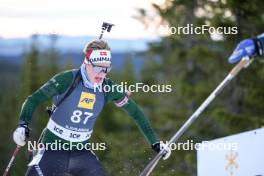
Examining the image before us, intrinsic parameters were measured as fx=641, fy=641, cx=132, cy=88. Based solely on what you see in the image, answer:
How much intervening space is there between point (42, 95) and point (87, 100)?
461 millimetres

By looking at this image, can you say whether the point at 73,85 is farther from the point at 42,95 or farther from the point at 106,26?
the point at 106,26

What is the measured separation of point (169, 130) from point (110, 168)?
11.9 meters

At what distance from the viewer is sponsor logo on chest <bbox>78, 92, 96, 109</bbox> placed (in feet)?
20.8

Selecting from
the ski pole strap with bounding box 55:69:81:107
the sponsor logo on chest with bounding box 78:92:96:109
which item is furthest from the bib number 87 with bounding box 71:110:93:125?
the ski pole strap with bounding box 55:69:81:107

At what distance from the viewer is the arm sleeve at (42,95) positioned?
614 centimetres

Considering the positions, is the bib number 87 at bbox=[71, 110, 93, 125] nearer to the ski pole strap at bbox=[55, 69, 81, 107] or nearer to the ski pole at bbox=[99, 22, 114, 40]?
the ski pole strap at bbox=[55, 69, 81, 107]

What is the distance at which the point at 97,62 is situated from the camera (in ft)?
21.1

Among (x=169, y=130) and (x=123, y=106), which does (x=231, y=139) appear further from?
(x=169, y=130)

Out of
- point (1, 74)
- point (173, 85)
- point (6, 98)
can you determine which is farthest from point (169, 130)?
point (1, 74)

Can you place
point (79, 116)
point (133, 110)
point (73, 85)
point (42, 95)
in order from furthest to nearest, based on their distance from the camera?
point (133, 110)
point (79, 116)
point (73, 85)
point (42, 95)

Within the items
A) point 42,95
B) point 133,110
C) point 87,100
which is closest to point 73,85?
point 87,100

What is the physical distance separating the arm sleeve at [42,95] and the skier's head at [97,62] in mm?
301

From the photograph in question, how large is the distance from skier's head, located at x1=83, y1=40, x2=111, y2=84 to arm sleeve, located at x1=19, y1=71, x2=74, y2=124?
0.99 feet

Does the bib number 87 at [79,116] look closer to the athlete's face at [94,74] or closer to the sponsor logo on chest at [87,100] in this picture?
the sponsor logo on chest at [87,100]
